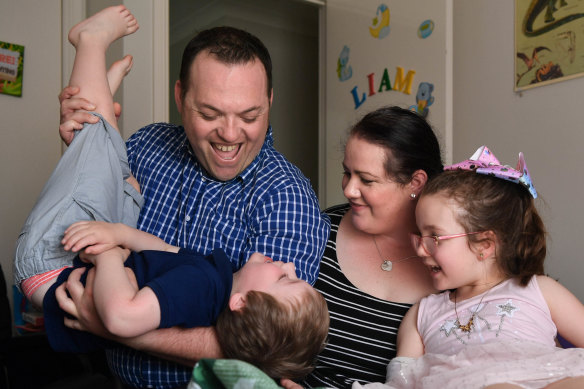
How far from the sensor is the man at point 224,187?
1.37m

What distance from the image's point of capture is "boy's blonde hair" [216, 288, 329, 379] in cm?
123

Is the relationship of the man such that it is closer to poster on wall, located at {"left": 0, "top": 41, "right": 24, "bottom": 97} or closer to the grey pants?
the grey pants

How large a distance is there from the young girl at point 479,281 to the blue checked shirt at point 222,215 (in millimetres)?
327

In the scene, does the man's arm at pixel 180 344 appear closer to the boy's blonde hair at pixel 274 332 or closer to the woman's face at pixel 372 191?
the boy's blonde hair at pixel 274 332

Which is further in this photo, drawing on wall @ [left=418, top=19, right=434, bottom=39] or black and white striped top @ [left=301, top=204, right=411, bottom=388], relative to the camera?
drawing on wall @ [left=418, top=19, right=434, bottom=39]

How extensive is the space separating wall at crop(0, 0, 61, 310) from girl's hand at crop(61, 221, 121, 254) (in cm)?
192

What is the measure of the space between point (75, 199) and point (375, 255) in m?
0.90

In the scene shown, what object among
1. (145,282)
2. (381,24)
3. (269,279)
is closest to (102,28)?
(145,282)

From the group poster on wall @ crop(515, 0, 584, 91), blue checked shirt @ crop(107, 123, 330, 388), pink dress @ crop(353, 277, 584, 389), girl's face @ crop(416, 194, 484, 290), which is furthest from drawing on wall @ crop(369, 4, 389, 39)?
pink dress @ crop(353, 277, 584, 389)

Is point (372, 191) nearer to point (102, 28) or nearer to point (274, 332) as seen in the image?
point (274, 332)

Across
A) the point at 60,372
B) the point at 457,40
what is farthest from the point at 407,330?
the point at 457,40

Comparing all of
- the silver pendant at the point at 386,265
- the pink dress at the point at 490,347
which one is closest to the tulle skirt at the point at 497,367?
the pink dress at the point at 490,347

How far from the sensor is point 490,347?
118 centimetres

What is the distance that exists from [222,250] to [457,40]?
229 cm
